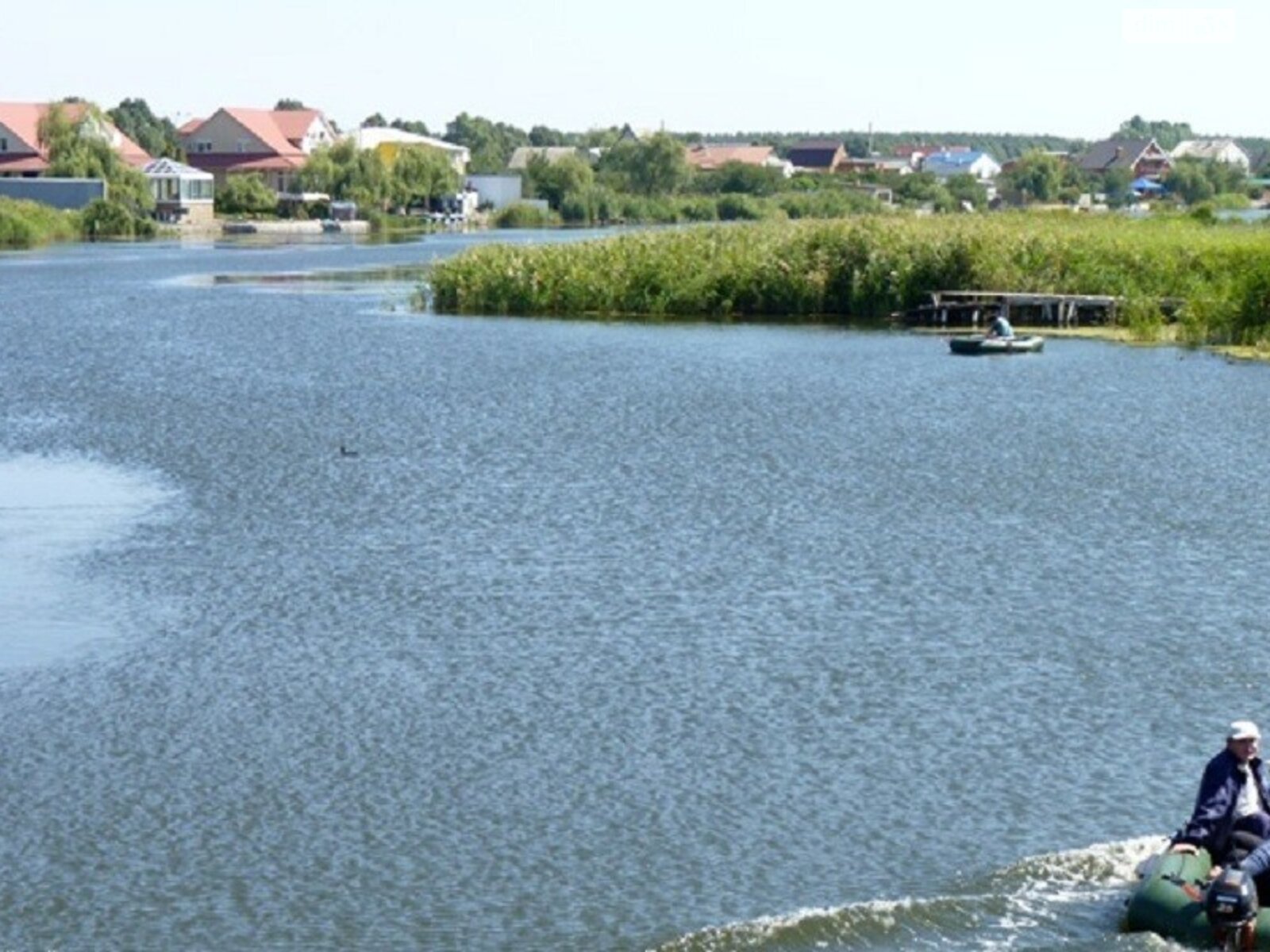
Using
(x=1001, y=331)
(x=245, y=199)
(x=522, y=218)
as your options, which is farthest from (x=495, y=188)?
(x=1001, y=331)

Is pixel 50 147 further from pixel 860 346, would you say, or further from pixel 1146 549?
pixel 1146 549

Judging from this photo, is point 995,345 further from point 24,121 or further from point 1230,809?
point 24,121

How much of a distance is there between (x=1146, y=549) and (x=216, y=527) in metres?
14.3

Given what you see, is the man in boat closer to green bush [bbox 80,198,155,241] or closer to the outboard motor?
the outboard motor

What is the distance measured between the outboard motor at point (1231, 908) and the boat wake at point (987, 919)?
1.86 ft

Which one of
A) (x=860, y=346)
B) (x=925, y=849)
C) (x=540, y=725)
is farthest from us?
(x=860, y=346)

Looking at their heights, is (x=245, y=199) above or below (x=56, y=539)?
below

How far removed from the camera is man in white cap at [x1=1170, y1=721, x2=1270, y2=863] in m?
17.8

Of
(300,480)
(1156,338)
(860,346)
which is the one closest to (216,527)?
(300,480)

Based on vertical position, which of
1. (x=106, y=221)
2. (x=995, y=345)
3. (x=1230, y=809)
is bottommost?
(x=106, y=221)

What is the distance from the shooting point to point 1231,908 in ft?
55.5

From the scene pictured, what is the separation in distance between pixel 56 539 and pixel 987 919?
1928 cm

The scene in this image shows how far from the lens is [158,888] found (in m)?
18.9

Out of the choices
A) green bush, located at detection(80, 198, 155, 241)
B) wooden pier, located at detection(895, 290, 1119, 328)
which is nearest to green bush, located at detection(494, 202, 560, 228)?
green bush, located at detection(80, 198, 155, 241)
